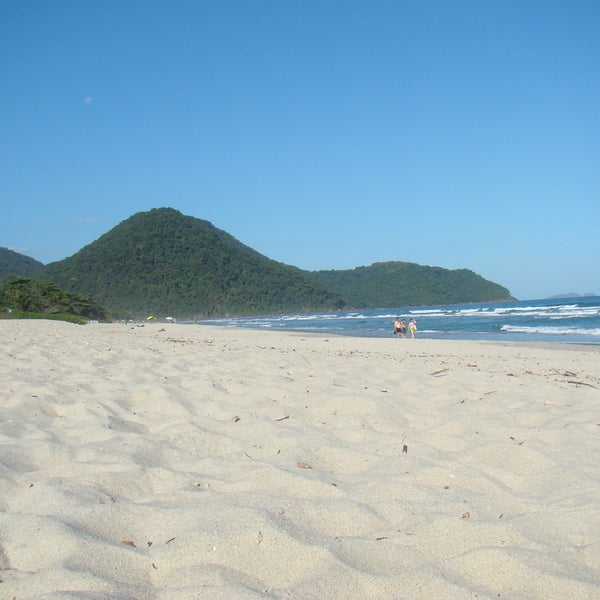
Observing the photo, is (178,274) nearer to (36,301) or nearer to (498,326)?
(36,301)

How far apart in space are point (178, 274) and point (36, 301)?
59233 millimetres

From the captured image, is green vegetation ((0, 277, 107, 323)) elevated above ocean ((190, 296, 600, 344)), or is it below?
above

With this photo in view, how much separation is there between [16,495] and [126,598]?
3.48ft

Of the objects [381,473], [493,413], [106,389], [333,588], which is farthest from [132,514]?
[493,413]

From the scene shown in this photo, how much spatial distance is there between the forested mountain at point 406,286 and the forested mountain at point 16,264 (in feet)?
184

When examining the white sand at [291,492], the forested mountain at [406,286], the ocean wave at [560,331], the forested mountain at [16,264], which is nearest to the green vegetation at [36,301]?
the ocean wave at [560,331]

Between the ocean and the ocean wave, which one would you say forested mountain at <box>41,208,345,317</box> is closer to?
the ocean

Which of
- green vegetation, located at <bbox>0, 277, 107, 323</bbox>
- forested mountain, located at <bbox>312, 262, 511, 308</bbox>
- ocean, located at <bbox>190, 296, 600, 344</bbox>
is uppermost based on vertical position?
forested mountain, located at <bbox>312, 262, 511, 308</bbox>

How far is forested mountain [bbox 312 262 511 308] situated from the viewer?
406 feet

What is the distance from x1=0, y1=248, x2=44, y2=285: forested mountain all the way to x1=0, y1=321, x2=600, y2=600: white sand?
3599 inches

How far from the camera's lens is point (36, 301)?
2669cm

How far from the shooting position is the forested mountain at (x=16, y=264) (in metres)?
90.2

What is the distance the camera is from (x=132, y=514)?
7.47 feet

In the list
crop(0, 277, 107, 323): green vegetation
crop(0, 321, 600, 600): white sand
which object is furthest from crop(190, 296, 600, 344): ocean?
crop(0, 321, 600, 600): white sand
